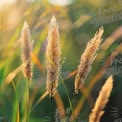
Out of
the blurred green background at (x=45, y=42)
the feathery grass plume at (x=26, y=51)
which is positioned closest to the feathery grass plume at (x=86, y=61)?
the blurred green background at (x=45, y=42)

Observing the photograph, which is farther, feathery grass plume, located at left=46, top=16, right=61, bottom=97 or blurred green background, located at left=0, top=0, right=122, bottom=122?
blurred green background, located at left=0, top=0, right=122, bottom=122

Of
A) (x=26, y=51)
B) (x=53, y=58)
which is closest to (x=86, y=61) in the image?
(x=53, y=58)

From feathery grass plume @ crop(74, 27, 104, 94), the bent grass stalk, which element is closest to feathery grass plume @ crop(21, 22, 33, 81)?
the bent grass stalk

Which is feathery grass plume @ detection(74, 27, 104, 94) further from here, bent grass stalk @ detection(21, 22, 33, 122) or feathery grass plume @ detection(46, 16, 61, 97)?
bent grass stalk @ detection(21, 22, 33, 122)

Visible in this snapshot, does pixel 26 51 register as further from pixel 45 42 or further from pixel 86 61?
pixel 86 61

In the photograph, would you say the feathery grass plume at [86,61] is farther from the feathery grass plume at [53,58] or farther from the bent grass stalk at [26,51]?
the bent grass stalk at [26,51]

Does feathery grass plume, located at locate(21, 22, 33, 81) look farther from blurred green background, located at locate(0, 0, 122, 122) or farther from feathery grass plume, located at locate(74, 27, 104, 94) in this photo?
feathery grass plume, located at locate(74, 27, 104, 94)

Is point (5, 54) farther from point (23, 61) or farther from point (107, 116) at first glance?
point (107, 116)
